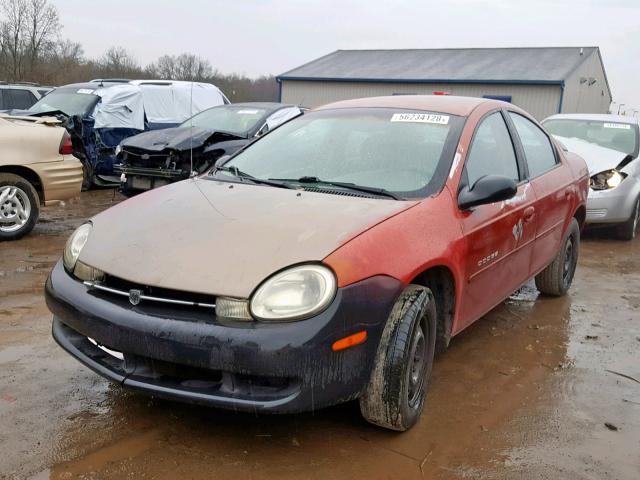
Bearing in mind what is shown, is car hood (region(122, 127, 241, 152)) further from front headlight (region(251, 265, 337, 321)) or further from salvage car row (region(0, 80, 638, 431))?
front headlight (region(251, 265, 337, 321))

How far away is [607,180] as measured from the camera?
773cm

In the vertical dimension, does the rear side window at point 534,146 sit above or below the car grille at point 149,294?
above

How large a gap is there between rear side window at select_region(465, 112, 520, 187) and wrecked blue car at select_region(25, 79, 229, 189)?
620 cm

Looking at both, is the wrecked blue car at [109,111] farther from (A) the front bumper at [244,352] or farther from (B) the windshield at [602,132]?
(A) the front bumper at [244,352]

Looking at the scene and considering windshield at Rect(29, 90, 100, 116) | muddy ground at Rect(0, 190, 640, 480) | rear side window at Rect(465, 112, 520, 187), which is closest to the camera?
muddy ground at Rect(0, 190, 640, 480)

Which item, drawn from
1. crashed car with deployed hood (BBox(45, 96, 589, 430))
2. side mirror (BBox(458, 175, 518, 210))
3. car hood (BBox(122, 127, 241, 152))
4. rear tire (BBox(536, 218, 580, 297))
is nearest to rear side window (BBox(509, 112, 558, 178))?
crashed car with deployed hood (BBox(45, 96, 589, 430))

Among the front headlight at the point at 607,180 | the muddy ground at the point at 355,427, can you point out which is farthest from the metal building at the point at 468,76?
the muddy ground at the point at 355,427

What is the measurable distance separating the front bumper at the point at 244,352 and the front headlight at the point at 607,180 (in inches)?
239

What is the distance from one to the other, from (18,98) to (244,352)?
45.6 ft

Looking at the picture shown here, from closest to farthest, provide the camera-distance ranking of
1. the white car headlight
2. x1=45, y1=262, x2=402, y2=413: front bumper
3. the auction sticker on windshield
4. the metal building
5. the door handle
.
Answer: x1=45, y1=262, x2=402, y2=413: front bumper < the white car headlight < the auction sticker on windshield < the door handle < the metal building

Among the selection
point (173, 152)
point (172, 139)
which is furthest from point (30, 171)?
point (172, 139)

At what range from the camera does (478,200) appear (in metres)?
3.22

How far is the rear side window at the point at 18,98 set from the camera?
1386 cm

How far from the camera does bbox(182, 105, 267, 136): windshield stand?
29.7 feet
